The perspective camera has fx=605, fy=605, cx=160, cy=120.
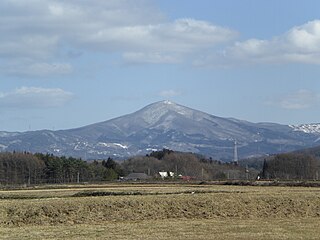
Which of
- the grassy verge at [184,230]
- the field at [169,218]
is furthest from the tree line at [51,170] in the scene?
the grassy verge at [184,230]

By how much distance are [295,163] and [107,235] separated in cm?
13496

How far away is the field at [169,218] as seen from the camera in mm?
25778

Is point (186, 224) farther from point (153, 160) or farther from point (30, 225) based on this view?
point (153, 160)

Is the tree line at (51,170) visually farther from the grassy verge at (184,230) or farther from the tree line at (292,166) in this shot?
the grassy verge at (184,230)

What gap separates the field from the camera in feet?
84.6

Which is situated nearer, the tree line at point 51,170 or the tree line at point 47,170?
the tree line at point 51,170

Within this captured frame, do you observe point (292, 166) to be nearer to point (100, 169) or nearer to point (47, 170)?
point (100, 169)

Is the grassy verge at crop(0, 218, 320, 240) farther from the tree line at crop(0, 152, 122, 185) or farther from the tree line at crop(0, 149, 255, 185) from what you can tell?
the tree line at crop(0, 152, 122, 185)

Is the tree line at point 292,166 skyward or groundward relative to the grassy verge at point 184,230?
skyward

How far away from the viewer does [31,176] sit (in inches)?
5344

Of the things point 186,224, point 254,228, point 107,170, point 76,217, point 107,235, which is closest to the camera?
point 107,235

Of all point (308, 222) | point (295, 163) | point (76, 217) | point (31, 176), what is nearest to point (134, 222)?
point (76, 217)

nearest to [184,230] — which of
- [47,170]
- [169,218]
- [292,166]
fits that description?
[169,218]

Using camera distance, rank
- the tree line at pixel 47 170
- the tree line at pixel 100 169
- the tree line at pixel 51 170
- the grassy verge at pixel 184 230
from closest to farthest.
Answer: the grassy verge at pixel 184 230 → the tree line at pixel 51 170 → the tree line at pixel 47 170 → the tree line at pixel 100 169
